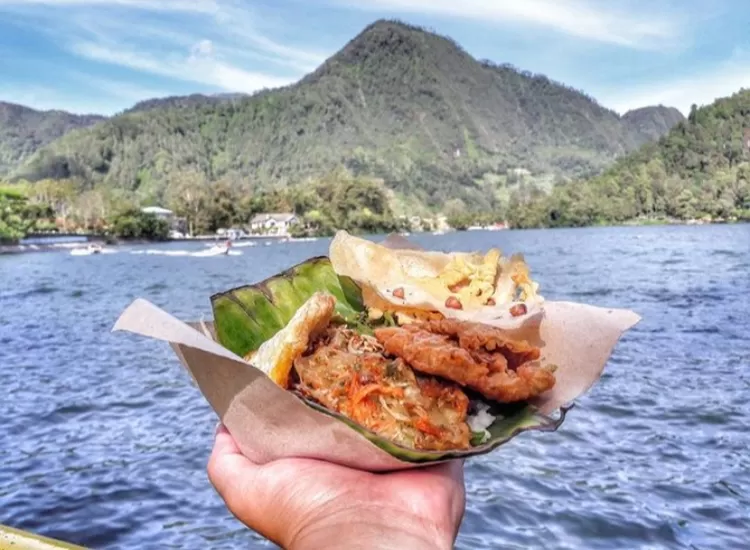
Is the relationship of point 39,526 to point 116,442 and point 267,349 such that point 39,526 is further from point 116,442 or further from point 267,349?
point 267,349

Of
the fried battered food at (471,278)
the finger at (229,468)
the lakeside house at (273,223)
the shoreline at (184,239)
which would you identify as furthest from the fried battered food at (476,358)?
the lakeside house at (273,223)

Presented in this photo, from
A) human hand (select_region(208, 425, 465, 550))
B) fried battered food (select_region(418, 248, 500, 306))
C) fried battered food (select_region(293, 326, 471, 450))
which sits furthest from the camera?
fried battered food (select_region(418, 248, 500, 306))

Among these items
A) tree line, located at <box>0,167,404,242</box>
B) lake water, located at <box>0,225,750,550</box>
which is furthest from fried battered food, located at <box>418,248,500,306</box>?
tree line, located at <box>0,167,404,242</box>

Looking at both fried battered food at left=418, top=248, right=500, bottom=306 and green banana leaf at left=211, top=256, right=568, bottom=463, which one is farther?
fried battered food at left=418, top=248, right=500, bottom=306

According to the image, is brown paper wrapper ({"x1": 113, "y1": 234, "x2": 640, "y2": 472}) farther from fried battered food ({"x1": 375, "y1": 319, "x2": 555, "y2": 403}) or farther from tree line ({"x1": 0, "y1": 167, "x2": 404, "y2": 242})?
tree line ({"x1": 0, "y1": 167, "x2": 404, "y2": 242})

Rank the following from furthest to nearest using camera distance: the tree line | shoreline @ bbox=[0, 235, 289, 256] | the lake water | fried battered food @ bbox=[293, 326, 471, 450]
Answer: the tree line, shoreline @ bbox=[0, 235, 289, 256], the lake water, fried battered food @ bbox=[293, 326, 471, 450]

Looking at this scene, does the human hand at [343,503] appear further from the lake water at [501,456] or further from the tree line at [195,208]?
the tree line at [195,208]

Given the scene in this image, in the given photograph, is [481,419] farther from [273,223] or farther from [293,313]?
[273,223]
